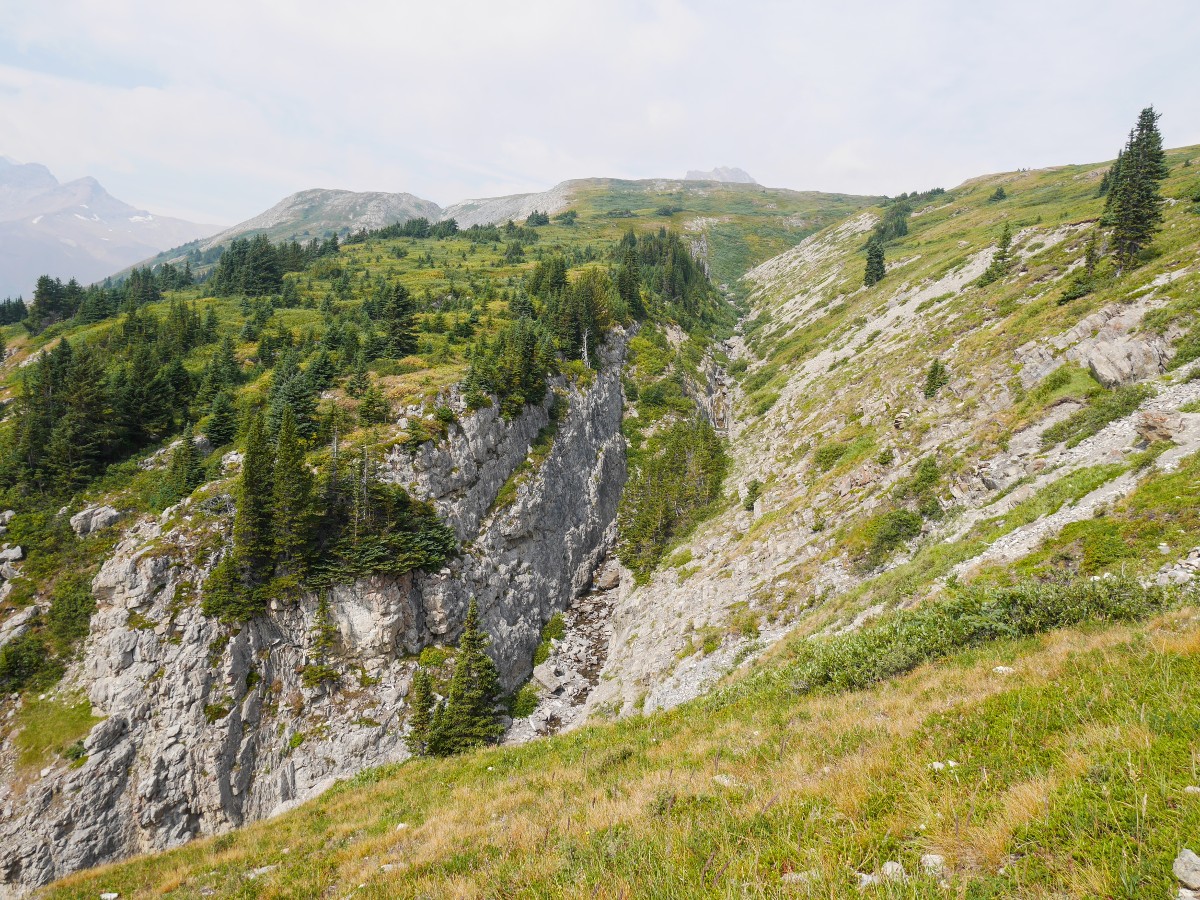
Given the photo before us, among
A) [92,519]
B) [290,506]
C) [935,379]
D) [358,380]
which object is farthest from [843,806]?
[92,519]

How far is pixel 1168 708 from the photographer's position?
244 inches

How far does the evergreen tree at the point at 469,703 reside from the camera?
3098 centimetres

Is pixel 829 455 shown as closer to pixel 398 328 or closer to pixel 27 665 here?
pixel 398 328

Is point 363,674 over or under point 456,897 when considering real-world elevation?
under

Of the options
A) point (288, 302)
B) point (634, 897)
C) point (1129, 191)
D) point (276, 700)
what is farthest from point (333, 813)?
point (288, 302)

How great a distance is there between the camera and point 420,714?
32.8m

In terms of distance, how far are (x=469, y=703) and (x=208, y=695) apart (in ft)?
55.7

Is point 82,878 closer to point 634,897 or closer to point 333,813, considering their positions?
point 333,813

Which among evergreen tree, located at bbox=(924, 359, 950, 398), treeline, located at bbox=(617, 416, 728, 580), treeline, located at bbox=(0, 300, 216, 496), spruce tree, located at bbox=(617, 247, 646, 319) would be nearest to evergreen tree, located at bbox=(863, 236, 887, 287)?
spruce tree, located at bbox=(617, 247, 646, 319)

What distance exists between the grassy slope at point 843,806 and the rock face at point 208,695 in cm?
2003

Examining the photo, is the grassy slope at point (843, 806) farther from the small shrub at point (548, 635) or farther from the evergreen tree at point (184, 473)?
the small shrub at point (548, 635)

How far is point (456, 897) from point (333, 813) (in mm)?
12041

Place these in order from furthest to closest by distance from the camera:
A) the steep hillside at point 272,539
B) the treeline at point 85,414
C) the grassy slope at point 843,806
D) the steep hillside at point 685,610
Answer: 1. the treeline at point 85,414
2. the steep hillside at point 272,539
3. the steep hillside at point 685,610
4. the grassy slope at point 843,806

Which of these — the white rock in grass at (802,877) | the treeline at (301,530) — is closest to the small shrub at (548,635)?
the treeline at (301,530)
